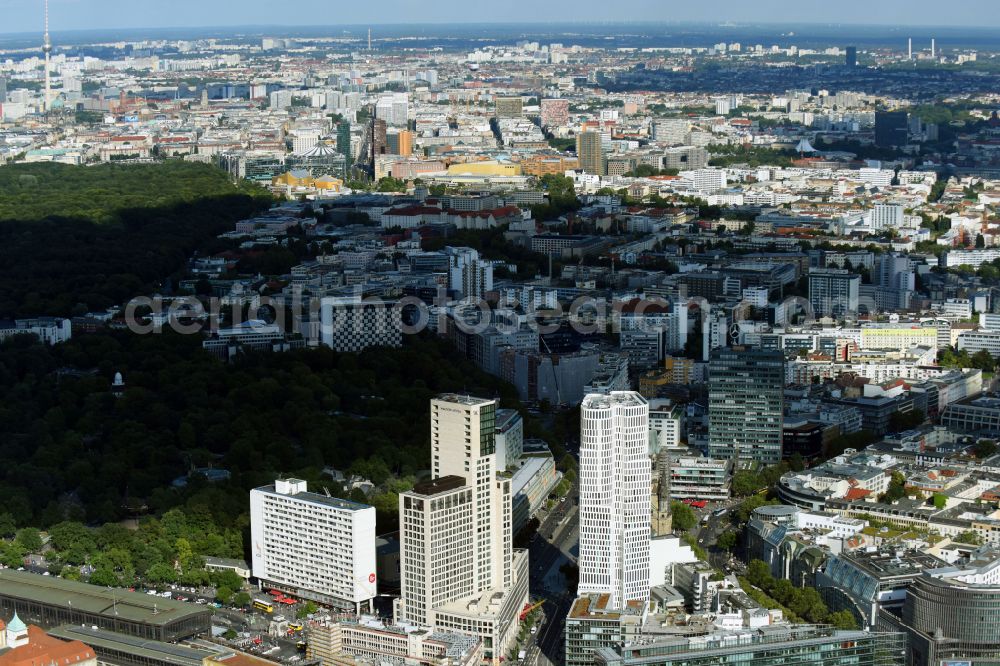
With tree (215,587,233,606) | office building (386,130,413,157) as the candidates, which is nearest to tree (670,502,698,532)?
tree (215,587,233,606)

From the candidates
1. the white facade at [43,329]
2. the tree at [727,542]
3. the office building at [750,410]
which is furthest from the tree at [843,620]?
A: the white facade at [43,329]

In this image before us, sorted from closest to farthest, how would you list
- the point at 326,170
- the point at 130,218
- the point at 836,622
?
1. the point at 836,622
2. the point at 130,218
3. the point at 326,170

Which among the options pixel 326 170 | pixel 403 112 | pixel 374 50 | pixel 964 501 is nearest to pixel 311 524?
pixel 964 501

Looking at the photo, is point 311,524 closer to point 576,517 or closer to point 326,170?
point 576,517

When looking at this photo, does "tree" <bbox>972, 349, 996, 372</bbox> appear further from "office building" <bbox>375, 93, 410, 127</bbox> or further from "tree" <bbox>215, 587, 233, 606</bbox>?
"office building" <bbox>375, 93, 410, 127</bbox>

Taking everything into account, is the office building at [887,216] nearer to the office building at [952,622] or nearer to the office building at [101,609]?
the office building at [952,622]

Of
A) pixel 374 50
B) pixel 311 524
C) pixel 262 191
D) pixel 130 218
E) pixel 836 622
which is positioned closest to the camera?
pixel 836 622

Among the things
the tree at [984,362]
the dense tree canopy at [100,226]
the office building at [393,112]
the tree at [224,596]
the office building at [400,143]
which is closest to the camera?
the tree at [224,596]
